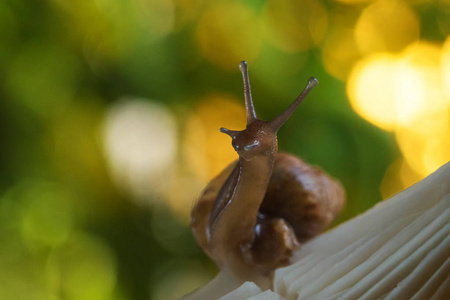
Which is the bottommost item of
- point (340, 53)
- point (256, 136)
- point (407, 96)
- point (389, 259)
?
point (389, 259)

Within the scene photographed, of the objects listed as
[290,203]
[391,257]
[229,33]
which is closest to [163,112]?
[229,33]

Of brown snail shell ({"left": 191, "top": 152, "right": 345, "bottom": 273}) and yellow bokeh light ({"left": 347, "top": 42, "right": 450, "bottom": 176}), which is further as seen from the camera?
yellow bokeh light ({"left": 347, "top": 42, "right": 450, "bottom": 176})

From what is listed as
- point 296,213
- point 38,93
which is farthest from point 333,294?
point 38,93

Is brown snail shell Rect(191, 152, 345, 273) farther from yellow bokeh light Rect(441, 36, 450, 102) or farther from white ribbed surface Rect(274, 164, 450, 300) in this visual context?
yellow bokeh light Rect(441, 36, 450, 102)

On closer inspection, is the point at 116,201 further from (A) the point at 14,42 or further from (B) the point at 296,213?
(B) the point at 296,213

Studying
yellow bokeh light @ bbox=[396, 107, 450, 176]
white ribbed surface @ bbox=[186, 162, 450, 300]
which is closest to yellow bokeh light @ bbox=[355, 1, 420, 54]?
yellow bokeh light @ bbox=[396, 107, 450, 176]

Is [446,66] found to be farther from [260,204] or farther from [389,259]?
[389,259]

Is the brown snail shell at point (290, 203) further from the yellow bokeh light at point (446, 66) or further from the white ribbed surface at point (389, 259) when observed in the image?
the yellow bokeh light at point (446, 66)
